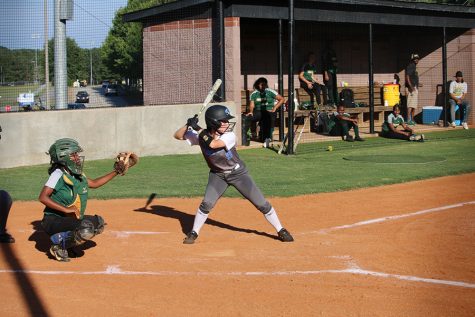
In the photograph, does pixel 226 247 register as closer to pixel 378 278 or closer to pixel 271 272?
pixel 271 272

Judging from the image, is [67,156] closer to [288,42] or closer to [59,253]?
[59,253]

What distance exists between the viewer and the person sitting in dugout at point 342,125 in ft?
66.0

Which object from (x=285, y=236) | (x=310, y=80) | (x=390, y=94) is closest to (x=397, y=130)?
(x=310, y=80)

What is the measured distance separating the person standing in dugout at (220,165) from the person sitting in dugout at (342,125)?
11.9m

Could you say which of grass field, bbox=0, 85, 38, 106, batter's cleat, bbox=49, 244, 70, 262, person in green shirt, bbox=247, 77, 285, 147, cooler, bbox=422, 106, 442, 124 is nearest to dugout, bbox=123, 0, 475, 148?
person in green shirt, bbox=247, 77, 285, 147

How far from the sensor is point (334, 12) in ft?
70.0

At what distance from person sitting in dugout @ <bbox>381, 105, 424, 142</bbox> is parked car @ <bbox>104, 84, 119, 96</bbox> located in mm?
7635

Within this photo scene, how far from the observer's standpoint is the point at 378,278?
22.8 ft

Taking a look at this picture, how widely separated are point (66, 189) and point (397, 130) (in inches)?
562

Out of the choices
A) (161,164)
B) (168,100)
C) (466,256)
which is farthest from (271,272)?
(168,100)

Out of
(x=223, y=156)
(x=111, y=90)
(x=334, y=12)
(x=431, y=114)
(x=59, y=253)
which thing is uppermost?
(x=334, y=12)

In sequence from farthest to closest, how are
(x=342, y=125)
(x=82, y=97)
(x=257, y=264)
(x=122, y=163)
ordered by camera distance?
(x=342, y=125), (x=82, y=97), (x=122, y=163), (x=257, y=264)

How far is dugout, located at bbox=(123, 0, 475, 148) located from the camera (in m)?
19.1

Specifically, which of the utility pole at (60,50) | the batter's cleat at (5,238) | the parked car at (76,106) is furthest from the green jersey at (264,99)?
the batter's cleat at (5,238)
